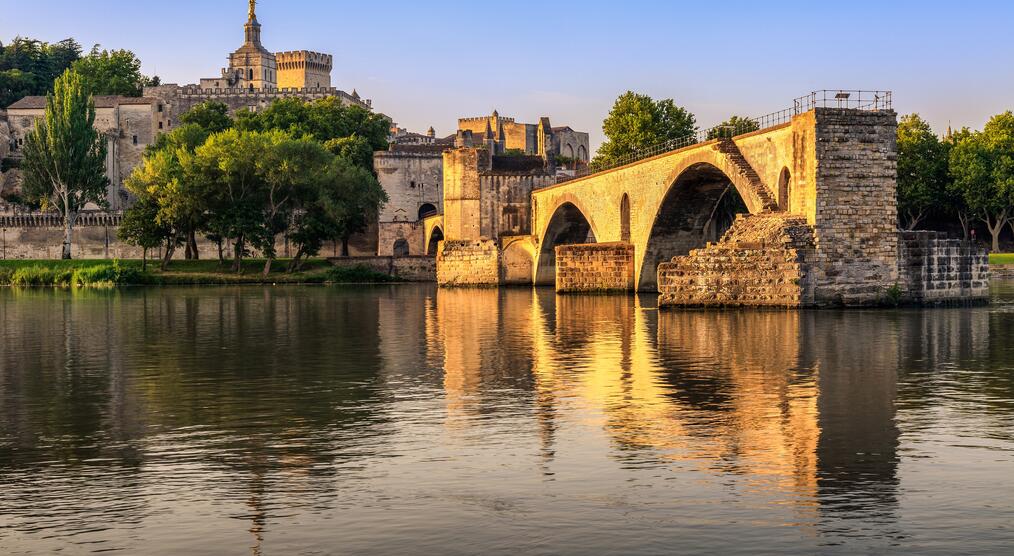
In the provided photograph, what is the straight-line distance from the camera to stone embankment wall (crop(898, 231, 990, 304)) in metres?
40.2

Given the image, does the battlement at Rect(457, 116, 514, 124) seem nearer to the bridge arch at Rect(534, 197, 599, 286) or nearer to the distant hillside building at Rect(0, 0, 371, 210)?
the distant hillside building at Rect(0, 0, 371, 210)

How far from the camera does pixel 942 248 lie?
40375 mm

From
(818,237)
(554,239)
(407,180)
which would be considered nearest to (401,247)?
(407,180)

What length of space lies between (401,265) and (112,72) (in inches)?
3018

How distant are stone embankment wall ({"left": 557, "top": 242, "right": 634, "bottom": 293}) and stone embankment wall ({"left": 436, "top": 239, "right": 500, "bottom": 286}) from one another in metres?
15.7

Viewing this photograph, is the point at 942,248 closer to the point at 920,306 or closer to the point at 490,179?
the point at 920,306

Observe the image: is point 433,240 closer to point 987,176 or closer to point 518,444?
point 987,176

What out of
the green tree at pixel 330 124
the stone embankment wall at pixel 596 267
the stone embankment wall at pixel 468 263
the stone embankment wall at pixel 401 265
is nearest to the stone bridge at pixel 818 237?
the stone embankment wall at pixel 596 267

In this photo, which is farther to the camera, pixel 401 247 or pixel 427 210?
pixel 427 210

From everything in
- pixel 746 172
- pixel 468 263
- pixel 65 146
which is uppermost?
pixel 65 146

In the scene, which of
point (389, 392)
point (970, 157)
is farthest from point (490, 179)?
point (389, 392)

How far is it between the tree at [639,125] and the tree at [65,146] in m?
39.1

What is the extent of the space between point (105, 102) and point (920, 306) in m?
101

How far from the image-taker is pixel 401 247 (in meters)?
100
